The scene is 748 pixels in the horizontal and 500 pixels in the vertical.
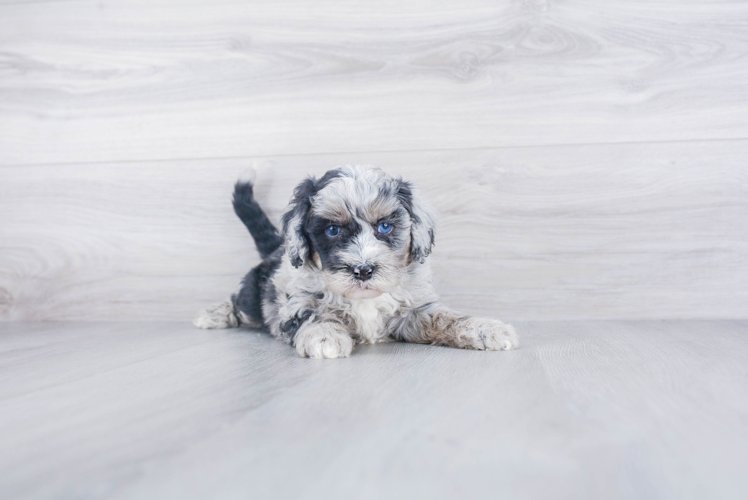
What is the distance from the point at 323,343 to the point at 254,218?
89cm

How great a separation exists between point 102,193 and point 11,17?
0.96 meters

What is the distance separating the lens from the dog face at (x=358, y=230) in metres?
1.58

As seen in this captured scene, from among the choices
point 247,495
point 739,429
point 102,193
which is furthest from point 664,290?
point 102,193

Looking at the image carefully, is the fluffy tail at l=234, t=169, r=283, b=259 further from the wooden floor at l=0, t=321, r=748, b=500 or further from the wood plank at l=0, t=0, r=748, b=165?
the wooden floor at l=0, t=321, r=748, b=500

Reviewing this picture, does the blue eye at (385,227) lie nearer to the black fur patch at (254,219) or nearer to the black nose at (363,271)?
the black nose at (363,271)

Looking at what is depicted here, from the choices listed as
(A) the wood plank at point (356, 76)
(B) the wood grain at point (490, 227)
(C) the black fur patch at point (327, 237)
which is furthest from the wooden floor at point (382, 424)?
(A) the wood plank at point (356, 76)

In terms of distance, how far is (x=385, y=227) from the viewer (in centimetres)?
169

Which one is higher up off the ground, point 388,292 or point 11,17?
point 11,17

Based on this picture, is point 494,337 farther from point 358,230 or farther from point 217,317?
point 217,317

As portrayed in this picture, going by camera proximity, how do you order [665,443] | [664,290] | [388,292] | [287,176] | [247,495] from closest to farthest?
[247,495]
[665,443]
[388,292]
[664,290]
[287,176]

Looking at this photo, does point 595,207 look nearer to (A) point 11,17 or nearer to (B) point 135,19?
(B) point 135,19

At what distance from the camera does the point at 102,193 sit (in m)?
2.46

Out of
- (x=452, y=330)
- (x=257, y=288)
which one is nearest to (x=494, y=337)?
(x=452, y=330)

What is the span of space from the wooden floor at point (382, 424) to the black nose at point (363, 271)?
235 millimetres
